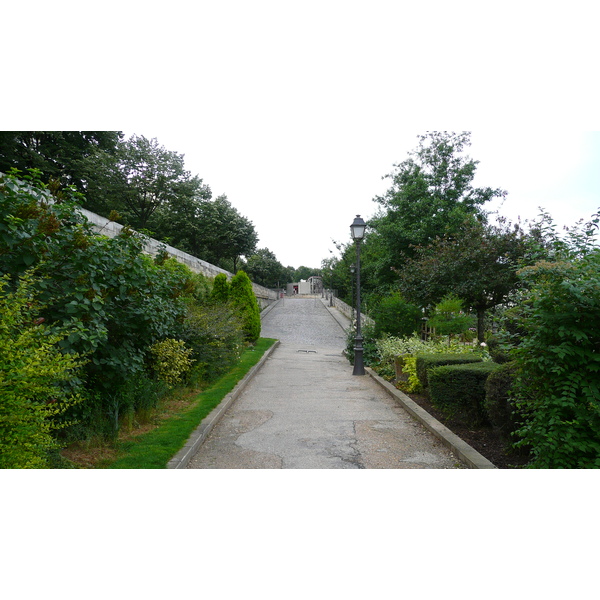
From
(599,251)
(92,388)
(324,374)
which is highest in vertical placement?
(599,251)

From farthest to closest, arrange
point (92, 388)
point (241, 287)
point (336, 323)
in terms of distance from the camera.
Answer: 1. point (336, 323)
2. point (241, 287)
3. point (92, 388)

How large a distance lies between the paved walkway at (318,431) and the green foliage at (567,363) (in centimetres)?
→ 148

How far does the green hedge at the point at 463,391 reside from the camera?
600 centimetres

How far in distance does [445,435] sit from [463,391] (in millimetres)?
880

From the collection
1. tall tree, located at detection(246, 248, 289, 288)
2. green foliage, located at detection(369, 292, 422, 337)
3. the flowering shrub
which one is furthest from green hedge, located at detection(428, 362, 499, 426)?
tall tree, located at detection(246, 248, 289, 288)

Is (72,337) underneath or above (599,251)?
underneath

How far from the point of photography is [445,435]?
5488 mm

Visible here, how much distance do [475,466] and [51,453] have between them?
403cm

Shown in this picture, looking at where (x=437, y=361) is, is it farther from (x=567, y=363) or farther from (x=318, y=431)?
(x=567, y=363)

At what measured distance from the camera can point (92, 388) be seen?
5199 mm

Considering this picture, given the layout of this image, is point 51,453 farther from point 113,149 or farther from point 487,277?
point 113,149

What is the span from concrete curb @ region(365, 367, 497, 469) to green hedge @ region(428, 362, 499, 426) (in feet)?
1.09

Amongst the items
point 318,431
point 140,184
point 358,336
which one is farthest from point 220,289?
point 140,184

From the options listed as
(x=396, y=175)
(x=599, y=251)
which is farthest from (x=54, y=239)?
(x=396, y=175)
